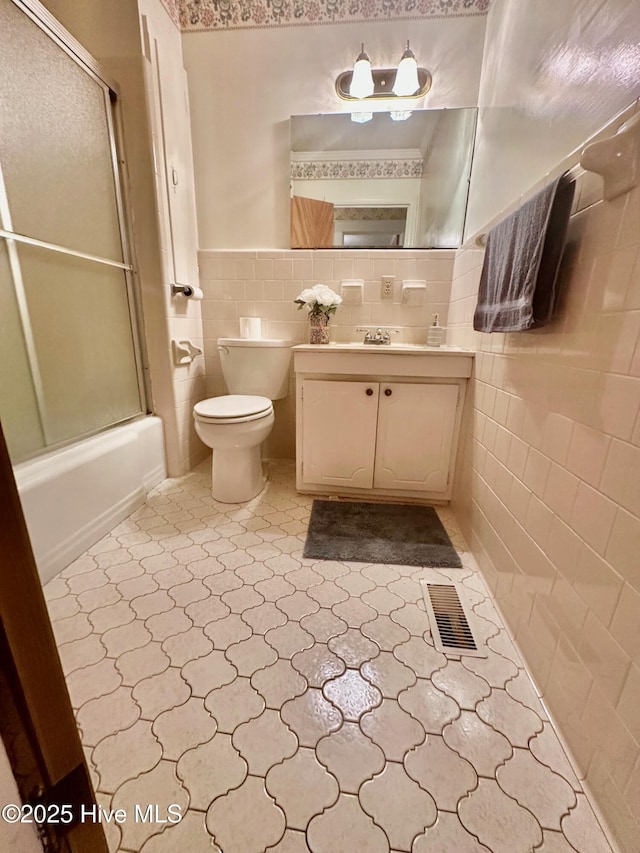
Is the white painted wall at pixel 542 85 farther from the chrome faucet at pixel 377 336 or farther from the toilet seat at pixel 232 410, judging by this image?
the toilet seat at pixel 232 410

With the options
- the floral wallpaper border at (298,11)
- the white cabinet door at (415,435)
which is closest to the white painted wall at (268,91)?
the floral wallpaper border at (298,11)

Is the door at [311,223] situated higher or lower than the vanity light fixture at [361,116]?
lower

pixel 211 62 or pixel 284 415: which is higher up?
pixel 211 62

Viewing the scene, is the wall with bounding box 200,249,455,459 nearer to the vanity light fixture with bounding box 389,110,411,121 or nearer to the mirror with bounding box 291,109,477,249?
the mirror with bounding box 291,109,477,249

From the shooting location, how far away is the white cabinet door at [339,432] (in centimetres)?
154

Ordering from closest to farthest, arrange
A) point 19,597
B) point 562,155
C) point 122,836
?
point 19,597
point 122,836
point 562,155

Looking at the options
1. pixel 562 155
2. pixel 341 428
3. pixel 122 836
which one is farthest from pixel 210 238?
pixel 122 836

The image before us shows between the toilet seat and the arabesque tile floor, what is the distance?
0.58 m

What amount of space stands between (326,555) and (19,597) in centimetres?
107

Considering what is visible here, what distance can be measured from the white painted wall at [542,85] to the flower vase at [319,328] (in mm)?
800

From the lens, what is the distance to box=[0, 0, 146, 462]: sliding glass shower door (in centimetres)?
112

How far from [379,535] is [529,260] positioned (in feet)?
3.50

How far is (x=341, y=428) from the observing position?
1.58m

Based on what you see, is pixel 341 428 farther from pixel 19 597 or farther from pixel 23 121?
pixel 23 121
